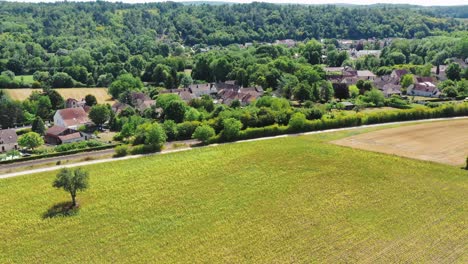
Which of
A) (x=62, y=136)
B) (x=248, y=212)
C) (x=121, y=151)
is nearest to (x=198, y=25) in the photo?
(x=62, y=136)

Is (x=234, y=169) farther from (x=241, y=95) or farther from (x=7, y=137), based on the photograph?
(x=241, y=95)

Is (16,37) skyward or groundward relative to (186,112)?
skyward

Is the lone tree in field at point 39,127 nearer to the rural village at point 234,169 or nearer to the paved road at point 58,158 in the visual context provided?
the rural village at point 234,169

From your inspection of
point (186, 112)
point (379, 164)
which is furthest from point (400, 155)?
point (186, 112)

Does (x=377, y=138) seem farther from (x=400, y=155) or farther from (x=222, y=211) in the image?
(x=222, y=211)

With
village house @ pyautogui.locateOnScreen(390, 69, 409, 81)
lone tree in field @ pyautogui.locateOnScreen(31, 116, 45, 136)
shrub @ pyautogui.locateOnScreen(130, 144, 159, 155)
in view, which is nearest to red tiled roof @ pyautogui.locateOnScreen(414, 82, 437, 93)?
village house @ pyautogui.locateOnScreen(390, 69, 409, 81)

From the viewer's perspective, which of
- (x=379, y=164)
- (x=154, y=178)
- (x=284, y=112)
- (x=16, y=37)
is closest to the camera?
(x=154, y=178)
